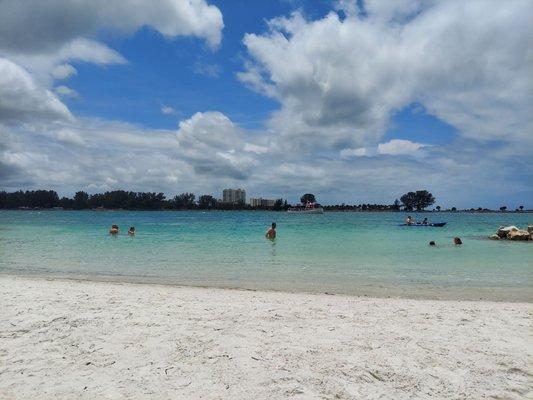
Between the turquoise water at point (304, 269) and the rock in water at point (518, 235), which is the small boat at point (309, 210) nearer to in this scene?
the rock in water at point (518, 235)

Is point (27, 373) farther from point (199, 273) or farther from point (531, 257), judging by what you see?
point (531, 257)

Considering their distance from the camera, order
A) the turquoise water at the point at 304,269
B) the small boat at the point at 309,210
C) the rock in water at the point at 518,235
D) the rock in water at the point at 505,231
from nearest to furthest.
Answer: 1. the turquoise water at the point at 304,269
2. the rock in water at the point at 518,235
3. the rock in water at the point at 505,231
4. the small boat at the point at 309,210

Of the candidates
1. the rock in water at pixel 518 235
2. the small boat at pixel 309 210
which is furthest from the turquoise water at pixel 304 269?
the small boat at pixel 309 210

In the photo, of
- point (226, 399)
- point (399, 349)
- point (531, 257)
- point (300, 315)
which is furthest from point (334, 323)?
point (531, 257)

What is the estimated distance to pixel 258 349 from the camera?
19.9 ft

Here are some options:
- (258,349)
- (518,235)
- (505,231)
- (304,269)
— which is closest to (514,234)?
(518,235)

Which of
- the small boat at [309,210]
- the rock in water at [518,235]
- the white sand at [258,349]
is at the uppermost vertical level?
the small boat at [309,210]

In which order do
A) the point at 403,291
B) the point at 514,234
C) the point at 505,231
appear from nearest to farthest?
1. the point at 403,291
2. the point at 514,234
3. the point at 505,231

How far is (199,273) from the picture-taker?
15172mm

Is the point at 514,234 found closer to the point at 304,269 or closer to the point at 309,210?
the point at 304,269

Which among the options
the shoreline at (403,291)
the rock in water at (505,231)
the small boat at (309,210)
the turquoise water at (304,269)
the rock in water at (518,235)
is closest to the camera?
the shoreline at (403,291)

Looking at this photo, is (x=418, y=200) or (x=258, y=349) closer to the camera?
(x=258, y=349)

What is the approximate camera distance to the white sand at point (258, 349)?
4.91 m

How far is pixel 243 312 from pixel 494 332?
458 cm
